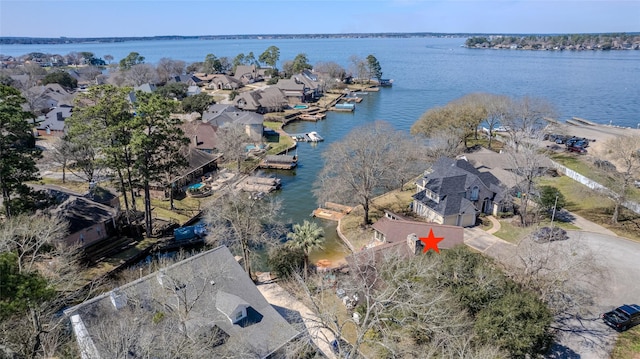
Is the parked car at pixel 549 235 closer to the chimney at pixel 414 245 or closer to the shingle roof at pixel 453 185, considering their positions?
the shingle roof at pixel 453 185

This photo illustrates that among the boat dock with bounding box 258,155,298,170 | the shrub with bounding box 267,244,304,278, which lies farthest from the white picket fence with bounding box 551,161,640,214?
the boat dock with bounding box 258,155,298,170

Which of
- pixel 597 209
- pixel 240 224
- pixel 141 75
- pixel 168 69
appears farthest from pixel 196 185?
pixel 168 69

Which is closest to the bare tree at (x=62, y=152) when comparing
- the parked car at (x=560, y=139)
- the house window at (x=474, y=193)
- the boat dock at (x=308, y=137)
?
the boat dock at (x=308, y=137)

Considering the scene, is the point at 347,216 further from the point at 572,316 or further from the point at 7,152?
the point at 7,152

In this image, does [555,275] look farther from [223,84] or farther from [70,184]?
[223,84]

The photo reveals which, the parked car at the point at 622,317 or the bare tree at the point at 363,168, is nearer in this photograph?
the parked car at the point at 622,317

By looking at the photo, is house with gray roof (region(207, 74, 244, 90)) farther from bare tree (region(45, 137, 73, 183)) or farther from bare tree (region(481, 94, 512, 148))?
bare tree (region(481, 94, 512, 148))

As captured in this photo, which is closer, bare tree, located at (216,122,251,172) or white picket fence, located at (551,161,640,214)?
white picket fence, located at (551,161,640,214)
